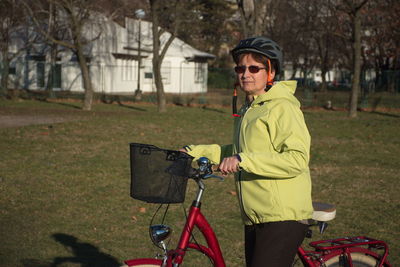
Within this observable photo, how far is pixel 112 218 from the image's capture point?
7.07m

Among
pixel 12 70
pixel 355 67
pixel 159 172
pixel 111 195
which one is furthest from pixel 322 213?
pixel 12 70

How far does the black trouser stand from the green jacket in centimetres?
5

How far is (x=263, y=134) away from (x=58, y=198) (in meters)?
5.57

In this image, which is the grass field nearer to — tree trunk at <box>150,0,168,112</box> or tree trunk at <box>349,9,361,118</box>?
tree trunk at <box>349,9,361,118</box>

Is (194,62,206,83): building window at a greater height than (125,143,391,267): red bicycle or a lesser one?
greater

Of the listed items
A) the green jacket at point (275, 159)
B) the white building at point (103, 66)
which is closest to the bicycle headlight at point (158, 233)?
the green jacket at point (275, 159)

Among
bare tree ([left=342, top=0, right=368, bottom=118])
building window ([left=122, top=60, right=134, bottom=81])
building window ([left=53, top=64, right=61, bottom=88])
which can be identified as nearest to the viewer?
bare tree ([left=342, top=0, right=368, bottom=118])

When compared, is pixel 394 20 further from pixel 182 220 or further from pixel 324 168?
pixel 182 220

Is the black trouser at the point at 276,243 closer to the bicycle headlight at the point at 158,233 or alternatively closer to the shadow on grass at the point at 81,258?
the bicycle headlight at the point at 158,233

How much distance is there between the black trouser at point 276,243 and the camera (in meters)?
3.09

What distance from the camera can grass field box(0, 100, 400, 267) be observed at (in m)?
5.95

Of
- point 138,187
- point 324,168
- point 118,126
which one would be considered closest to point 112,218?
point 138,187

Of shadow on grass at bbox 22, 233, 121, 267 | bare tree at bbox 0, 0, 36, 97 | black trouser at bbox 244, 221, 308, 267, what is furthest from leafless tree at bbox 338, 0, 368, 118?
black trouser at bbox 244, 221, 308, 267

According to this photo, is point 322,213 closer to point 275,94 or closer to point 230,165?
point 275,94
